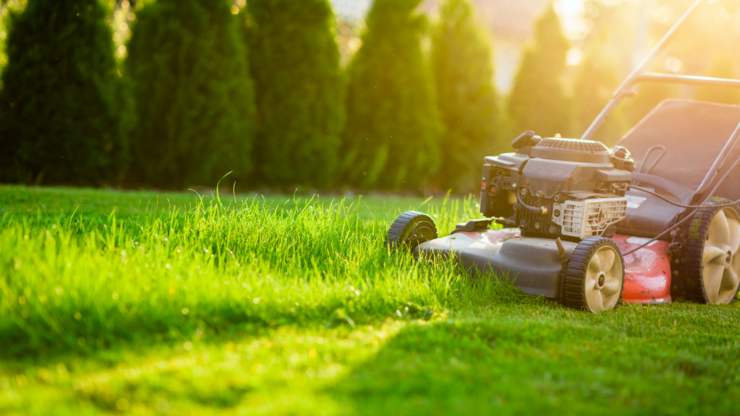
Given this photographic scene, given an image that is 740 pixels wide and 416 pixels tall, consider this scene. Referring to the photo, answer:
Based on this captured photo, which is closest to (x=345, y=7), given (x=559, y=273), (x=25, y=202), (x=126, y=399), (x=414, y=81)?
(x=414, y=81)

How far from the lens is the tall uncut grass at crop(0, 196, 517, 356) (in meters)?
2.69

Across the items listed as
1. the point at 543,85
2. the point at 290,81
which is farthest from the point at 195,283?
the point at 543,85

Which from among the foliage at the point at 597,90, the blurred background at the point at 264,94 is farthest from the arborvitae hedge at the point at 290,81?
the foliage at the point at 597,90

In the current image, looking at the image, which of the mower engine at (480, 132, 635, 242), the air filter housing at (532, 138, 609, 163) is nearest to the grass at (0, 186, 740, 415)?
the mower engine at (480, 132, 635, 242)

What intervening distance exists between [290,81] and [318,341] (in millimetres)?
6802

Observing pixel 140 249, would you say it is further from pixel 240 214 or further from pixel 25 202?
pixel 25 202

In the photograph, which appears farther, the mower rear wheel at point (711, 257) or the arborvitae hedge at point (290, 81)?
the arborvitae hedge at point (290, 81)

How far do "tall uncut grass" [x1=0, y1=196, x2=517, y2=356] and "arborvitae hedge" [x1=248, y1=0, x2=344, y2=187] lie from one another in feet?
14.8

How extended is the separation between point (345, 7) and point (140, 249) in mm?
16519

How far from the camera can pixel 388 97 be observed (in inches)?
396

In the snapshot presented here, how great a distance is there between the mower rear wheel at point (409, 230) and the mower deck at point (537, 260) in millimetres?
97

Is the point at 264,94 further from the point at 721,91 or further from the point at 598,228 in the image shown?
the point at 721,91

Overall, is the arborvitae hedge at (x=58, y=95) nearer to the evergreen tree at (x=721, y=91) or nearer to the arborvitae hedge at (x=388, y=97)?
Result: the arborvitae hedge at (x=388, y=97)

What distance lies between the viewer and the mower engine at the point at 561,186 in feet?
13.0
